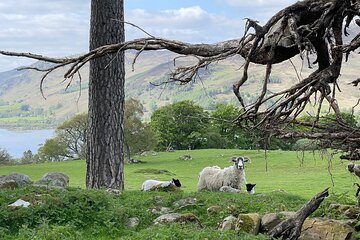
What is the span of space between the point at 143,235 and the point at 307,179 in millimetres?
26999

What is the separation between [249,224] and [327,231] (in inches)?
49.6

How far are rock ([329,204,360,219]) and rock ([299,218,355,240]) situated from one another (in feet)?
3.71

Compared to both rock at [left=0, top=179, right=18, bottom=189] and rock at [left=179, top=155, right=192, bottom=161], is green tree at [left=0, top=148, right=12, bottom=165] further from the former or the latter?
rock at [left=0, top=179, right=18, bottom=189]

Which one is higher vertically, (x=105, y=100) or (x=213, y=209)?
(x=105, y=100)

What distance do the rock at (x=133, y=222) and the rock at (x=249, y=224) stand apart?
6.21 ft

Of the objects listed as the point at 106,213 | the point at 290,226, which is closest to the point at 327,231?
the point at 290,226

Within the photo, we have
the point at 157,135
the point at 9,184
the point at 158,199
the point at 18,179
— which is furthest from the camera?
the point at 157,135

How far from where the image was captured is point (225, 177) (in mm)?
20719

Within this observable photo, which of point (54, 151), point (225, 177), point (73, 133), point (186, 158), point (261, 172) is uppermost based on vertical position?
point (225, 177)

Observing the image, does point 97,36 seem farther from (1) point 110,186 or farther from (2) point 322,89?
(2) point 322,89

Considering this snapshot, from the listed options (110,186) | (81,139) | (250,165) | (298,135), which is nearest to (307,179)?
(250,165)

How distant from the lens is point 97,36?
13.4 metres

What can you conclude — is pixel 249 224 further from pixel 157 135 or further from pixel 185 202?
pixel 157 135

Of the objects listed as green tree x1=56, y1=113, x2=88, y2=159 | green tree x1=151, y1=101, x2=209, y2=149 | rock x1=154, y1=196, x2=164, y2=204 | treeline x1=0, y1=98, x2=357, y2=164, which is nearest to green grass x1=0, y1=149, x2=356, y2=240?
rock x1=154, y1=196, x2=164, y2=204
